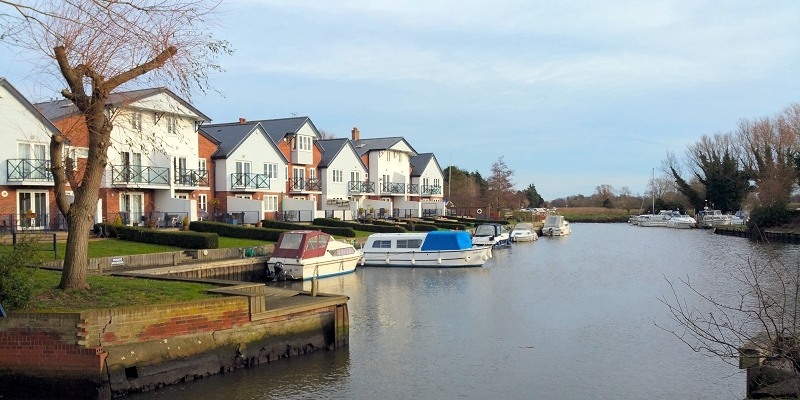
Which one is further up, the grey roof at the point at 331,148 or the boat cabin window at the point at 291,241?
the grey roof at the point at 331,148

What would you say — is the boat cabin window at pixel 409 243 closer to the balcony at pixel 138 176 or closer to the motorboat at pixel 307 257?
the motorboat at pixel 307 257

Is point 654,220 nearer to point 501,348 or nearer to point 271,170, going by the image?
point 271,170

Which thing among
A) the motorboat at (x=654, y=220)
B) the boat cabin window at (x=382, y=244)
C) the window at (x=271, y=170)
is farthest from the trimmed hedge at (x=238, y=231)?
→ the motorboat at (x=654, y=220)

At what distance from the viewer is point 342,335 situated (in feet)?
62.5

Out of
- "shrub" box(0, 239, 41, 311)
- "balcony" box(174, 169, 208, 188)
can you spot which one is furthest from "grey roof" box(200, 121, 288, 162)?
"shrub" box(0, 239, 41, 311)

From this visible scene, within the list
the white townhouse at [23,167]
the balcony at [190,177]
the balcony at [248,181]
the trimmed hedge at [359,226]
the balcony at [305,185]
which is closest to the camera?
the white townhouse at [23,167]

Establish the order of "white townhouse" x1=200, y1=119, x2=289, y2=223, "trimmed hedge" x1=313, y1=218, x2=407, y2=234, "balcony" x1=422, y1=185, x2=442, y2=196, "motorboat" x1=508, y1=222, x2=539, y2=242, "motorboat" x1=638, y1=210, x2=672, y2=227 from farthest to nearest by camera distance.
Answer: "motorboat" x1=638, y1=210, x2=672, y2=227 → "balcony" x1=422, y1=185, x2=442, y2=196 → "motorboat" x1=508, y1=222, x2=539, y2=242 → "trimmed hedge" x1=313, y1=218, x2=407, y2=234 → "white townhouse" x1=200, y1=119, x2=289, y2=223

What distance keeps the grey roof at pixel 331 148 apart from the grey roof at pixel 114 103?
57.4ft

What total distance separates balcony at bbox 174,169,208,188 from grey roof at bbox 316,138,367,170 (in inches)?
639

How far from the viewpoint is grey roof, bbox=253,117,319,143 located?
58438 millimetres

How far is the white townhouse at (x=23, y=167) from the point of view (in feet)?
116

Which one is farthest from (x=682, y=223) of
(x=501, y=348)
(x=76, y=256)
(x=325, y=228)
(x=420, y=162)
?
(x=76, y=256)

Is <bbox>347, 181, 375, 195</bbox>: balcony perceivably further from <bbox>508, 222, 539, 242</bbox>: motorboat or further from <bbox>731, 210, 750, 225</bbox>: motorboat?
<bbox>731, 210, 750, 225</bbox>: motorboat

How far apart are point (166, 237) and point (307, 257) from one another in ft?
24.0
